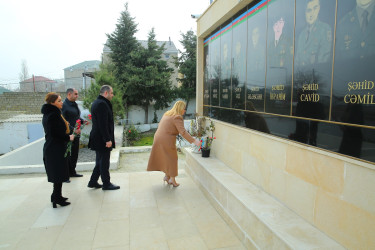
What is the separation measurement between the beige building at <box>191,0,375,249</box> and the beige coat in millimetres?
594

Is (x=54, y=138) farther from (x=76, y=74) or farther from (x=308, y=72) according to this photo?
(x=76, y=74)

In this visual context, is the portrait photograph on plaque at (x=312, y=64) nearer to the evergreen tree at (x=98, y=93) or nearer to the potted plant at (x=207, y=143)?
the potted plant at (x=207, y=143)

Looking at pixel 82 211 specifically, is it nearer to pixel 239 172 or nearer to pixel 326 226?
pixel 239 172

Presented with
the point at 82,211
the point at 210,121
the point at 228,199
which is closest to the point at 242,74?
the point at 210,121

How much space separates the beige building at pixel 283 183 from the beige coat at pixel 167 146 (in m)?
0.59

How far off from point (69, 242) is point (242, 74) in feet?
11.4

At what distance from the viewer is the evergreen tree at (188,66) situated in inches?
778

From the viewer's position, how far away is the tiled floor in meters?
3.00

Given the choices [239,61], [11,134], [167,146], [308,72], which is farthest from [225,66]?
[11,134]

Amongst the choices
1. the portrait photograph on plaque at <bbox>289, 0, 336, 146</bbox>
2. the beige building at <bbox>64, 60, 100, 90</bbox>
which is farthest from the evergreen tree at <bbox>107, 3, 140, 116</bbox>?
the portrait photograph on plaque at <bbox>289, 0, 336, 146</bbox>

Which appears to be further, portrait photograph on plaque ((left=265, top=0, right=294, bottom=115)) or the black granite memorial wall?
portrait photograph on plaque ((left=265, top=0, right=294, bottom=115))

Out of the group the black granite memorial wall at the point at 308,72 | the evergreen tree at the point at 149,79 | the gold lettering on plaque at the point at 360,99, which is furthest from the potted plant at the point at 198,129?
the evergreen tree at the point at 149,79

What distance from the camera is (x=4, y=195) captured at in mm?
4434

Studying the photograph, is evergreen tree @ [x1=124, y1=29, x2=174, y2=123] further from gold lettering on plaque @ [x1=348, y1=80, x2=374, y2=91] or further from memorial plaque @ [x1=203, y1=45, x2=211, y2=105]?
gold lettering on plaque @ [x1=348, y1=80, x2=374, y2=91]
